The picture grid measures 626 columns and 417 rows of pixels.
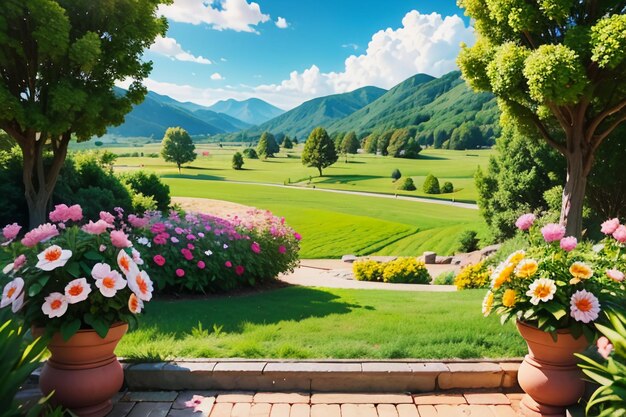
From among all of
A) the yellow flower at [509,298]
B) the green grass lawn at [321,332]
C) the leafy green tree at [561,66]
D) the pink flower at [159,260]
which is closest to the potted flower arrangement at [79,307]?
the green grass lawn at [321,332]

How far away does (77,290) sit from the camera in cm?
279

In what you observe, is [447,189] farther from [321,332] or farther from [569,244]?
[569,244]

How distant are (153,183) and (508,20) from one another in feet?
56.1

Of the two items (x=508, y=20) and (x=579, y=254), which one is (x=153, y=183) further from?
(x=579, y=254)

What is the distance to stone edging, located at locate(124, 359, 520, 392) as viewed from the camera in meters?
3.43

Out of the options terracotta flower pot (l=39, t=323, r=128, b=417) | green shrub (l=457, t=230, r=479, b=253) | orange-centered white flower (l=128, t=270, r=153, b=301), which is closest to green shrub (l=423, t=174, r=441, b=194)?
green shrub (l=457, t=230, r=479, b=253)

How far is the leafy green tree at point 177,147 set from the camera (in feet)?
133

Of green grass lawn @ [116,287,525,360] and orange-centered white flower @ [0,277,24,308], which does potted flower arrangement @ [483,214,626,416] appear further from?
orange-centered white flower @ [0,277,24,308]

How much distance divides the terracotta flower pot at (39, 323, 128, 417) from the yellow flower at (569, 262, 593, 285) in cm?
337

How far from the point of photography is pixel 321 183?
48531 millimetres

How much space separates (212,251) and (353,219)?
709 inches

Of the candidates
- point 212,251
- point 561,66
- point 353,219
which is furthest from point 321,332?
point 353,219

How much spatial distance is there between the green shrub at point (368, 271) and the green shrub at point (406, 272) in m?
0.26

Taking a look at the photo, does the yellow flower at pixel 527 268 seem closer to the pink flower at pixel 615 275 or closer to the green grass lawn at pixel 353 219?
the pink flower at pixel 615 275
